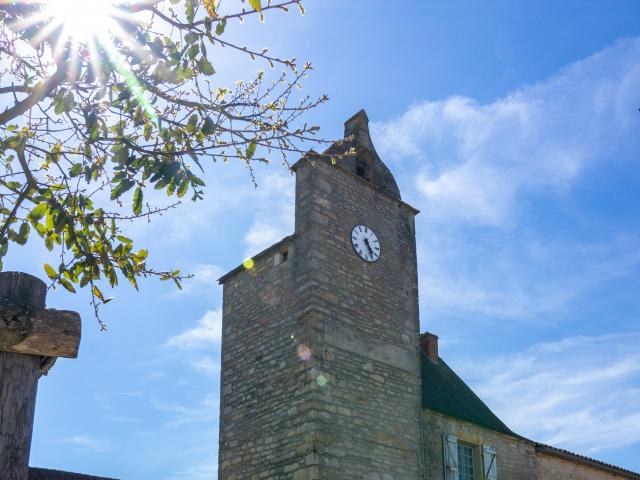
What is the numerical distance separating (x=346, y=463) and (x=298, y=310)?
2.67 metres

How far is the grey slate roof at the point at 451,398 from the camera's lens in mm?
14164

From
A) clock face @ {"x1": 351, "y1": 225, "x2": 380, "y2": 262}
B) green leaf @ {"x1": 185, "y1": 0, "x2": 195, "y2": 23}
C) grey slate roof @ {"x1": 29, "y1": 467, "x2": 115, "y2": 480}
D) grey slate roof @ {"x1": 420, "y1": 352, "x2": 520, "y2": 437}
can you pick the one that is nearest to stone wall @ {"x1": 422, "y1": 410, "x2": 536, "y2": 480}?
grey slate roof @ {"x1": 420, "y1": 352, "x2": 520, "y2": 437}

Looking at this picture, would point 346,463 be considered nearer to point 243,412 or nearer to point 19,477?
point 243,412

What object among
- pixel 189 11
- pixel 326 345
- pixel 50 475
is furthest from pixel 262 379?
pixel 189 11

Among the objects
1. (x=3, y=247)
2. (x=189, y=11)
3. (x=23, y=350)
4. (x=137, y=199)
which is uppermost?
(x=189, y=11)

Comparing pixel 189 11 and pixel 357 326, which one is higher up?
pixel 357 326

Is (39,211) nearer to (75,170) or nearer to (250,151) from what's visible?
(75,170)

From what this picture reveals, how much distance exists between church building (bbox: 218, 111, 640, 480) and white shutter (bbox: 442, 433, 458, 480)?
0.03 m

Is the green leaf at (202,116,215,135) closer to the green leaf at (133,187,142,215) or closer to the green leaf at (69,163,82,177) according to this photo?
the green leaf at (133,187,142,215)

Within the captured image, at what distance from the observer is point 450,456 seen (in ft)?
44.7

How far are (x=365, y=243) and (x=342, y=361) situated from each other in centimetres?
254

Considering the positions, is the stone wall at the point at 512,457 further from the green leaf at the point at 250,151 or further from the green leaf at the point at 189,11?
the green leaf at the point at 189,11

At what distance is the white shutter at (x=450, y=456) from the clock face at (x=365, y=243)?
145 inches

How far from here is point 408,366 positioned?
13789 mm
